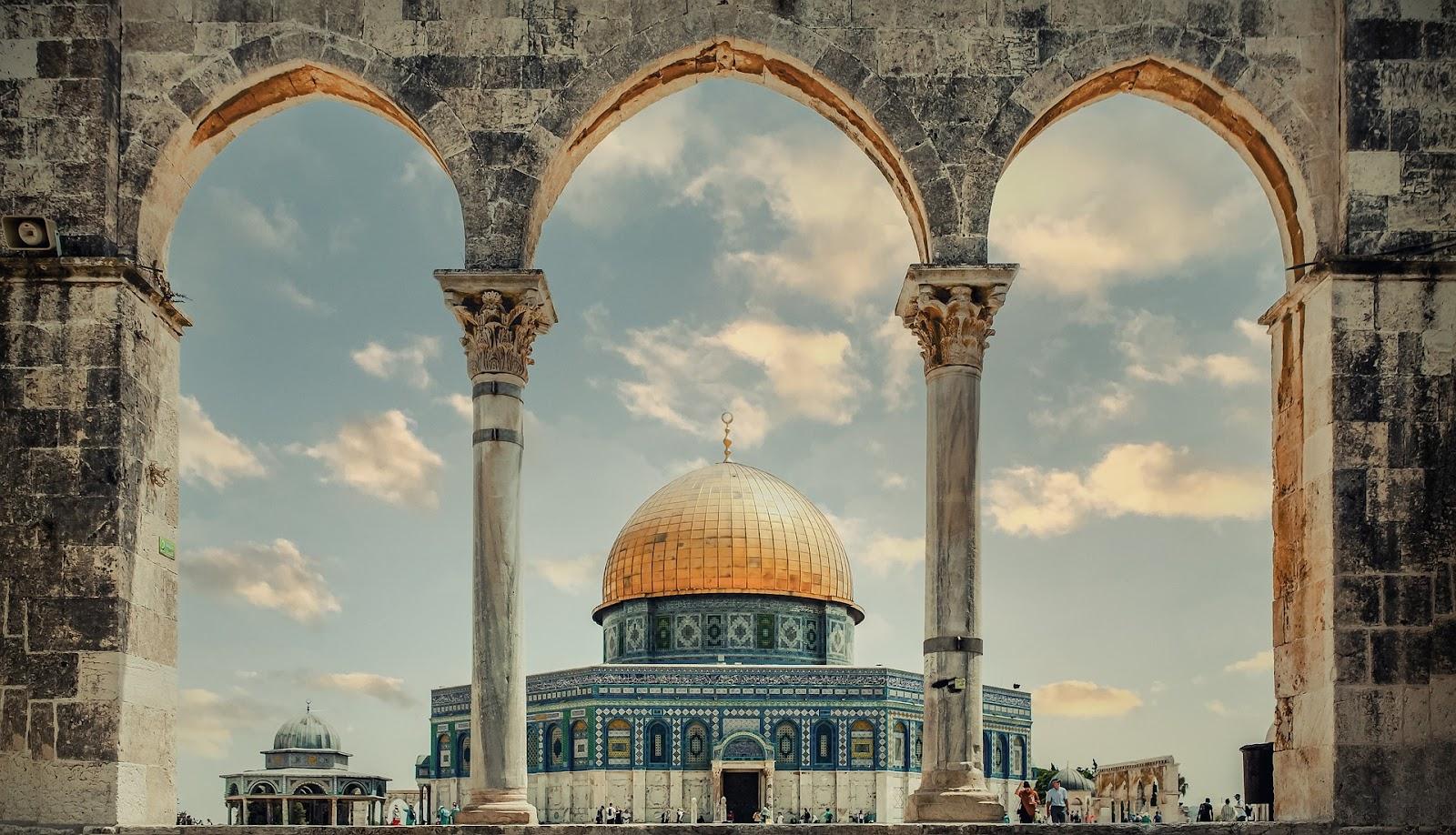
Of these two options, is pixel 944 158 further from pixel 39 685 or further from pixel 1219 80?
pixel 39 685

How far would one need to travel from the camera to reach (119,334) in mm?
11383

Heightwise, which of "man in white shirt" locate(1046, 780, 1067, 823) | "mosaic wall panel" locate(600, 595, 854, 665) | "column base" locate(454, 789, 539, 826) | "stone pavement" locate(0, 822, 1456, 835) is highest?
"mosaic wall panel" locate(600, 595, 854, 665)

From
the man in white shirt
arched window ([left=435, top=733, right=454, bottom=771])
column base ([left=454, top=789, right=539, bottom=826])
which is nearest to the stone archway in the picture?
column base ([left=454, top=789, right=539, bottom=826])

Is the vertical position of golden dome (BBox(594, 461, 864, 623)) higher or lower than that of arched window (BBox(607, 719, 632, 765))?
higher

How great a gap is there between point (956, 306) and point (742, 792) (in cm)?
2891

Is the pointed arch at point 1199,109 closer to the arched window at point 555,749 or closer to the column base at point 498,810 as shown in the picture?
the column base at point 498,810

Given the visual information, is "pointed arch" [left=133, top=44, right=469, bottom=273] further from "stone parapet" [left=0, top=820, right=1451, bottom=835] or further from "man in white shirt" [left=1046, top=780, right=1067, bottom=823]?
"man in white shirt" [left=1046, top=780, right=1067, bottom=823]

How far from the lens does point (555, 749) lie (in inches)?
1540

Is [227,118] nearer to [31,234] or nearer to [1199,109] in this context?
[31,234]

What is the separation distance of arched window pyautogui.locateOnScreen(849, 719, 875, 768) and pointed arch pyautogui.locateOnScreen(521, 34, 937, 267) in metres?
28.5

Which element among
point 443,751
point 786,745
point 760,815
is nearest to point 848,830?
point 760,815

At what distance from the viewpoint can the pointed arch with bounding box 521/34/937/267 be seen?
38.6 ft

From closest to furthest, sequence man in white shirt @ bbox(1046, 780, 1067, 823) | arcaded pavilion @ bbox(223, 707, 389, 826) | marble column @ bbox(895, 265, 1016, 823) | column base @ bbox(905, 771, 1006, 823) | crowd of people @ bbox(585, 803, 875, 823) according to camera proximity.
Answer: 1. column base @ bbox(905, 771, 1006, 823)
2. marble column @ bbox(895, 265, 1016, 823)
3. man in white shirt @ bbox(1046, 780, 1067, 823)
4. crowd of people @ bbox(585, 803, 875, 823)
5. arcaded pavilion @ bbox(223, 707, 389, 826)

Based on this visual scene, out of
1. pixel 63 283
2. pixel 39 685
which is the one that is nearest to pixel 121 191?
pixel 63 283
